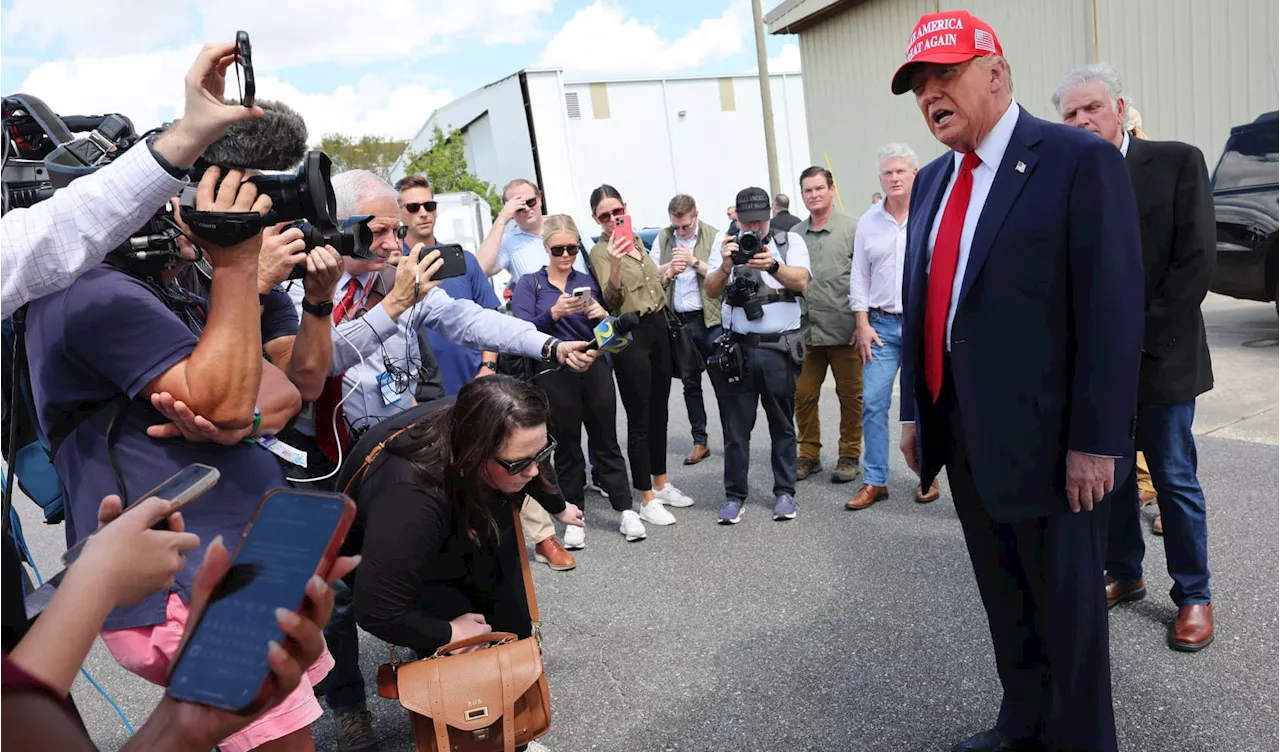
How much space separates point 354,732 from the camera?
10.6 ft

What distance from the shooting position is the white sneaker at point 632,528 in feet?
17.3

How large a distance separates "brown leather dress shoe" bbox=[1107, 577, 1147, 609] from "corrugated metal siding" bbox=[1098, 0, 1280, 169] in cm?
864

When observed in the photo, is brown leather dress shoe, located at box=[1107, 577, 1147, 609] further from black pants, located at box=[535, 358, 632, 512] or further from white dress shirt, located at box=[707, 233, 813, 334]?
black pants, located at box=[535, 358, 632, 512]

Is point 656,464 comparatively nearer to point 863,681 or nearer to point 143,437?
point 863,681

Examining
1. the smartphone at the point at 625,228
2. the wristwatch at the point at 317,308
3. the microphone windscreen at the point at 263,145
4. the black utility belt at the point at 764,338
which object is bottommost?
the black utility belt at the point at 764,338

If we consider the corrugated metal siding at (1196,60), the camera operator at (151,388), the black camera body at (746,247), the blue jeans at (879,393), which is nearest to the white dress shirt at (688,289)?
the black camera body at (746,247)

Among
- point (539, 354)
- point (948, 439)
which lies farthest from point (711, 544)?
point (948, 439)

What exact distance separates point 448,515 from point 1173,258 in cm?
260

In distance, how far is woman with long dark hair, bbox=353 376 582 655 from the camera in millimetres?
2635

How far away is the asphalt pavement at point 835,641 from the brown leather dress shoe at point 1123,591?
5cm

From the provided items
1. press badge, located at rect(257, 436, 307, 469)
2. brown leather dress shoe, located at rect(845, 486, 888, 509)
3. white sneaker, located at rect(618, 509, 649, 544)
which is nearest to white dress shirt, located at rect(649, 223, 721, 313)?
white sneaker, located at rect(618, 509, 649, 544)

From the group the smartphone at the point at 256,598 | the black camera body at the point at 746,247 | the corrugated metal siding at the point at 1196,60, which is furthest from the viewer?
the corrugated metal siding at the point at 1196,60

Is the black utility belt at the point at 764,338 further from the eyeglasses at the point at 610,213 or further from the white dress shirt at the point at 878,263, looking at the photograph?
the eyeglasses at the point at 610,213

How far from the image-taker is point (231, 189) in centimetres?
179
